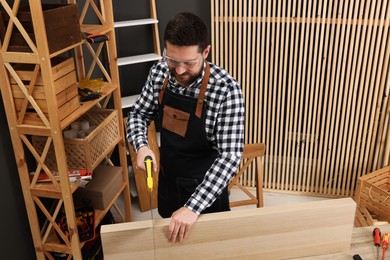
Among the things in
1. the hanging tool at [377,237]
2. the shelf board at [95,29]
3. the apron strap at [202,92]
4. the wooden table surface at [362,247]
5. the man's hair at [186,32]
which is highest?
the man's hair at [186,32]

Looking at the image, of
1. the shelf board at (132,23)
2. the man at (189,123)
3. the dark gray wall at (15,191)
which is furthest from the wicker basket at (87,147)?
the shelf board at (132,23)

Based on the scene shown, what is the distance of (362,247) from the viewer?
158cm

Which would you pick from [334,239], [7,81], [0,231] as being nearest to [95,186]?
[0,231]

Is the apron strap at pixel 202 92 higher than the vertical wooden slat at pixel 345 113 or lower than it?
higher

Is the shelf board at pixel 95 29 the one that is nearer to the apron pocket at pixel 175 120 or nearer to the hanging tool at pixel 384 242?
the apron pocket at pixel 175 120

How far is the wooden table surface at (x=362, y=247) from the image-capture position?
60.2 inches

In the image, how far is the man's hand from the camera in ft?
4.66

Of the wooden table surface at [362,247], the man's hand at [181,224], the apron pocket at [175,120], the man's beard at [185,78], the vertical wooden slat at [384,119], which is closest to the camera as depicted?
the man's hand at [181,224]

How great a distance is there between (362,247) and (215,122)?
2.68 feet

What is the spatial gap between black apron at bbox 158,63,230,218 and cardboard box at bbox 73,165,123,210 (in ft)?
2.26

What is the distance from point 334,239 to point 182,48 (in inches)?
38.8

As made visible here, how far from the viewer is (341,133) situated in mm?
3586

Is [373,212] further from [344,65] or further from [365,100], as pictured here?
[344,65]

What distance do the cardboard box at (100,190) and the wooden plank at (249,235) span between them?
4.06 ft
